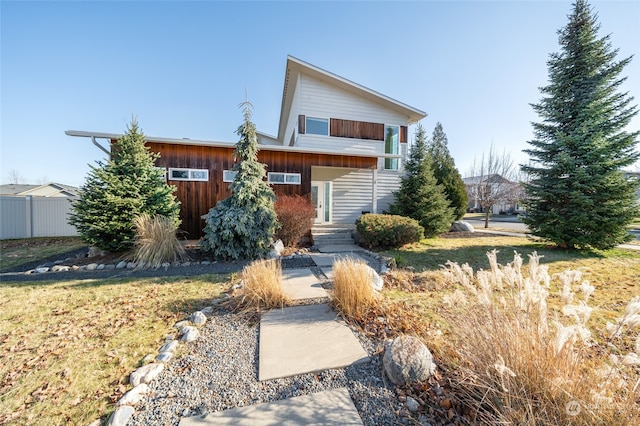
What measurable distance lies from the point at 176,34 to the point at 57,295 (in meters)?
9.51

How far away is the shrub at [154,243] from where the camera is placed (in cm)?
620

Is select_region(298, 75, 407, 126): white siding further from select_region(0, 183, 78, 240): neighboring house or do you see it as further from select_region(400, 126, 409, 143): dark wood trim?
select_region(0, 183, 78, 240): neighboring house

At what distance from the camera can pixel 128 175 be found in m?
7.03

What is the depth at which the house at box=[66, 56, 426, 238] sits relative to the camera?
9.01m

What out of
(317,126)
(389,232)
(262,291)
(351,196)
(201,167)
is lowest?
(262,291)

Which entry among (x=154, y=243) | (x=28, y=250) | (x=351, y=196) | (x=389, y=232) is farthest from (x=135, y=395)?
(x=351, y=196)

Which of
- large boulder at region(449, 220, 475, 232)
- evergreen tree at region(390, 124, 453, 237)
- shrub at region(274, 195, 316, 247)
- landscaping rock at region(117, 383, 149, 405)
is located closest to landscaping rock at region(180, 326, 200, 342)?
landscaping rock at region(117, 383, 149, 405)

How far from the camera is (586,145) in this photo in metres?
7.41

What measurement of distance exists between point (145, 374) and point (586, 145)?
12.0 meters

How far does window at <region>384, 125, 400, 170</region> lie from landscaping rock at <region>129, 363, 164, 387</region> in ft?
42.5

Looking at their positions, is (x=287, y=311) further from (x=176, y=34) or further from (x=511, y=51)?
(x=176, y=34)

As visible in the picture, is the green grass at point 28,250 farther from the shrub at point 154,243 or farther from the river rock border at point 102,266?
the shrub at point 154,243

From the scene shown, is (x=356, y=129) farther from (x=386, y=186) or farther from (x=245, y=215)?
(x=245, y=215)

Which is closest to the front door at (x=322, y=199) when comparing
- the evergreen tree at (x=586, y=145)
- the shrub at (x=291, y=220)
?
the shrub at (x=291, y=220)
